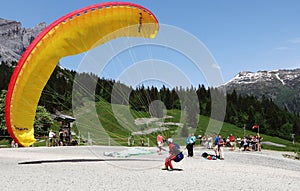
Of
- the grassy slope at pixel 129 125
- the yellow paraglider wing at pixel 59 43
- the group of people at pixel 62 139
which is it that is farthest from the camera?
the grassy slope at pixel 129 125

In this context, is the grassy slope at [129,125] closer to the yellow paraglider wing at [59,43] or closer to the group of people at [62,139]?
the group of people at [62,139]

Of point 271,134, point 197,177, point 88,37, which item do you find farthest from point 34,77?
Result: point 271,134


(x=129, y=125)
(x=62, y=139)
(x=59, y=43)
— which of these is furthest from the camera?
(x=129, y=125)

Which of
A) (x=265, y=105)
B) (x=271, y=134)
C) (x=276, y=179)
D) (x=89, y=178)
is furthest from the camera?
(x=265, y=105)

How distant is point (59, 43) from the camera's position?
1174cm

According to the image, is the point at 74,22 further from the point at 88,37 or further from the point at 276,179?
the point at 276,179

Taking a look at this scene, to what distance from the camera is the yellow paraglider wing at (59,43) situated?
1148cm

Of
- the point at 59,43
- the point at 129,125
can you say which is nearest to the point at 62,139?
the point at 59,43

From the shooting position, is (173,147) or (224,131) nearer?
(173,147)

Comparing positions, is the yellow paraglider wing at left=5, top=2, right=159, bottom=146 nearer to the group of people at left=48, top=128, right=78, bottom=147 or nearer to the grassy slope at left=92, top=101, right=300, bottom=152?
the group of people at left=48, top=128, right=78, bottom=147

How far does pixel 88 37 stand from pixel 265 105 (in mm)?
114525

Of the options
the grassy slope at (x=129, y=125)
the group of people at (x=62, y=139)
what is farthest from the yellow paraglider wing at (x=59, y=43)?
the grassy slope at (x=129, y=125)

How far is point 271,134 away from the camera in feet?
331

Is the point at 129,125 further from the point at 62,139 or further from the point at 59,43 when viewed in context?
the point at 59,43
